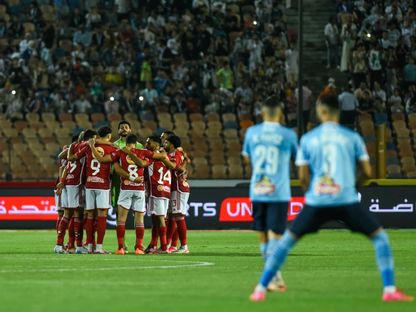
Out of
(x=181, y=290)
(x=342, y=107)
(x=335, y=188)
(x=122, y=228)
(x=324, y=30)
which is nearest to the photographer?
(x=335, y=188)

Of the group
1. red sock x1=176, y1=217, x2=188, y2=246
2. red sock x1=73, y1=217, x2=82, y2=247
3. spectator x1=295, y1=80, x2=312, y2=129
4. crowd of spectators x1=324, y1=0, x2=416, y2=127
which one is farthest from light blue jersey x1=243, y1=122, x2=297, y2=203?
crowd of spectators x1=324, y1=0, x2=416, y2=127

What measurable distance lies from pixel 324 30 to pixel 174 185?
18.5 metres

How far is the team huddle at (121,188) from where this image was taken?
23203mm

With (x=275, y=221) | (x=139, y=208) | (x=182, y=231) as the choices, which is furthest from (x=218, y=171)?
(x=275, y=221)

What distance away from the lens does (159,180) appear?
78.6 feet

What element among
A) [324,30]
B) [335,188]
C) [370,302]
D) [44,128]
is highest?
[324,30]

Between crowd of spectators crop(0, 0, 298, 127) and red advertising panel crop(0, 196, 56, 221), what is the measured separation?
204 inches

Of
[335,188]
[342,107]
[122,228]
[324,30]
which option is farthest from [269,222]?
[324,30]

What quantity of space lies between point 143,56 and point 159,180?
57.1 ft

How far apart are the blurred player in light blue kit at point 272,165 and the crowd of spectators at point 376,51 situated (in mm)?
23169

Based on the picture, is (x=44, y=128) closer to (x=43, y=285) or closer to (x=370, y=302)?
(x=43, y=285)

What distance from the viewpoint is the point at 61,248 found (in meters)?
23.9

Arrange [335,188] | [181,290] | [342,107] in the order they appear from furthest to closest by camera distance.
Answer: [342,107], [181,290], [335,188]

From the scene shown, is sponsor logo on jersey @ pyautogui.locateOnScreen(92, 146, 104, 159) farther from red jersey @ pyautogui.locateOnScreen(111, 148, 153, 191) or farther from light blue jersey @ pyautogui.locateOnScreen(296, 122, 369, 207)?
light blue jersey @ pyautogui.locateOnScreen(296, 122, 369, 207)
